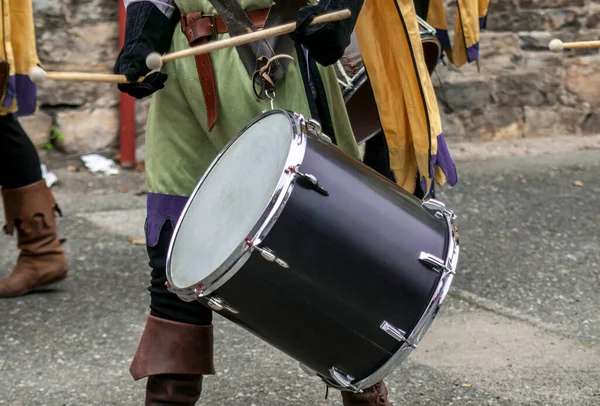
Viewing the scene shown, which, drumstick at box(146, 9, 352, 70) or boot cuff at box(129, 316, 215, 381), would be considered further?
boot cuff at box(129, 316, 215, 381)

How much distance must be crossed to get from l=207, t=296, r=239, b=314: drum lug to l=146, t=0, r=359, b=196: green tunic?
40 cm

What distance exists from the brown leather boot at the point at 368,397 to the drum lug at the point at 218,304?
0.57m

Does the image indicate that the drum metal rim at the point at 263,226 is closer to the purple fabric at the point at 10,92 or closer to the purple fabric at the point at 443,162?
the purple fabric at the point at 443,162

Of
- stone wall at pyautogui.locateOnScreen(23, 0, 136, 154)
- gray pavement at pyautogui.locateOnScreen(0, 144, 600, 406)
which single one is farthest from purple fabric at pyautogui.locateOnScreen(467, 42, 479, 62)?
stone wall at pyautogui.locateOnScreen(23, 0, 136, 154)

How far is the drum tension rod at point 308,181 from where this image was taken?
1784mm

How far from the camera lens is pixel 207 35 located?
2072 millimetres

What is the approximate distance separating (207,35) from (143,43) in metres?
0.14

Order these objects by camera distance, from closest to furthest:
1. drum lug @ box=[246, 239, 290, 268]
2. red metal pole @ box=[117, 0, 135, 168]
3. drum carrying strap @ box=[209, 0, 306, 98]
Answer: drum lug @ box=[246, 239, 290, 268] < drum carrying strap @ box=[209, 0, 306, 98] < red metal pole @ box=[117, 0, 135, 168]

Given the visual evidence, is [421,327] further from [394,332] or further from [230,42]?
[230,42]

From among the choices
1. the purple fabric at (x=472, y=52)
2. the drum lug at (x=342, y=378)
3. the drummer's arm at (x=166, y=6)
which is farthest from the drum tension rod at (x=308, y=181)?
the purple fabric at (x=472, y=52)

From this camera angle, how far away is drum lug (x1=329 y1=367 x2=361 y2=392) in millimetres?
1929

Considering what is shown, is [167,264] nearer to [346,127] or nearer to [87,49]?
[346,127]

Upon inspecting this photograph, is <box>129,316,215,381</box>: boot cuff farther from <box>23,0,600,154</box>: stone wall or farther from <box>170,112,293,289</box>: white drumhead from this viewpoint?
<box>23,0,600,154</box>: stone wall

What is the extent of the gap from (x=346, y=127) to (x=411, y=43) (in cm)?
23
